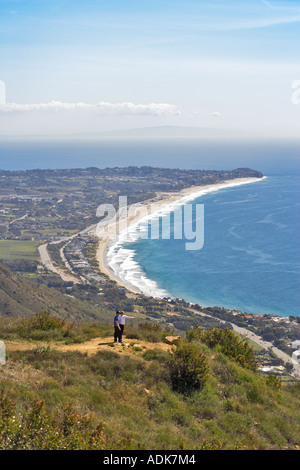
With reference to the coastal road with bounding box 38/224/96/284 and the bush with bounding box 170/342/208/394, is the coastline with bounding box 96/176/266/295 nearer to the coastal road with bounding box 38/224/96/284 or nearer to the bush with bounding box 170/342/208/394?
the coastal road with bounding box 38/224/96/284

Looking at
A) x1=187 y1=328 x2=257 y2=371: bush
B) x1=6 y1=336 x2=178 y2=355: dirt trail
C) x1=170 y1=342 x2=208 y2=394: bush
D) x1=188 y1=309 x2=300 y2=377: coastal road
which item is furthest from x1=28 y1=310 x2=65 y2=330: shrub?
x1=188 y1=309 x2=300 y2=377: coastal road

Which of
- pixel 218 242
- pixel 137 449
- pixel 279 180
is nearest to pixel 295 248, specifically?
pixel 218 242

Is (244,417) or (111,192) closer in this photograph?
(244,417)

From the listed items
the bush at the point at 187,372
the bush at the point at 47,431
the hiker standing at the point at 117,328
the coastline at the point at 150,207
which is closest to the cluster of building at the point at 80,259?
the coastline at the point at 150,207

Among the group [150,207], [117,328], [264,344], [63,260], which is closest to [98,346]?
[117,328]

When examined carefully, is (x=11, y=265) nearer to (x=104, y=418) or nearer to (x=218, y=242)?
(x=218, y=242)

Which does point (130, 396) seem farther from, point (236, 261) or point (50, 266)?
point (236, 261)

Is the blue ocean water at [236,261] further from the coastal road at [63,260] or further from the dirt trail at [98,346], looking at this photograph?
the dirt trail at [98,346]
